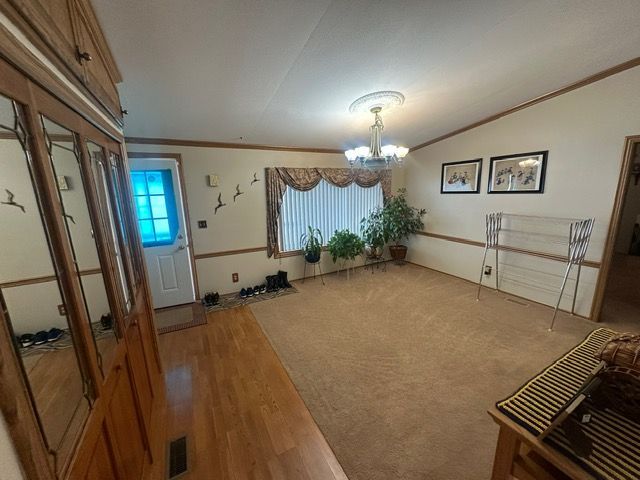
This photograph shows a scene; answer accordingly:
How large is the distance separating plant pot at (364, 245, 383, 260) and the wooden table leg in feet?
12.6

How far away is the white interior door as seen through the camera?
313 centimetres

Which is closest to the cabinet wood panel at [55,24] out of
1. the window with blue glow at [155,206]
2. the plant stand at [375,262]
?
the window with blue glow at [155,206]

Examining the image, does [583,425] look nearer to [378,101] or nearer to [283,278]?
[378,101]

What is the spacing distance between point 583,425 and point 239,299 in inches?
139

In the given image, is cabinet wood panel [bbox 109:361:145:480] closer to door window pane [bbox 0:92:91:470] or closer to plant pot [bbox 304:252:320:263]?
door window pane [bbox 0:92:91:470]

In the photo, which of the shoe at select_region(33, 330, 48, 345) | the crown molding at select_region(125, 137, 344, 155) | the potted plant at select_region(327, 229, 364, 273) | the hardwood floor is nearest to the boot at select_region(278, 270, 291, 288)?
the potted plant at select_region(327, 229, 364, 273)

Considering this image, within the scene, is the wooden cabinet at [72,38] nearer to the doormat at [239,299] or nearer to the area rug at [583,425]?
the area rug at [583,425]

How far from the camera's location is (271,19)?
1.53 meters

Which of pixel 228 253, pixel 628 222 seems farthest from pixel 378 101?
pixel 628 222

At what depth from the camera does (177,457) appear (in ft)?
5.07

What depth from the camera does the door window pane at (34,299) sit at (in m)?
0.60

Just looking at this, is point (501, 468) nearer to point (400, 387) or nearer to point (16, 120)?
point (400, 387)

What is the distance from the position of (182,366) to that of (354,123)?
328cm

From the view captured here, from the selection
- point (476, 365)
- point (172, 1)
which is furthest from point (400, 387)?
point (172, 1)
